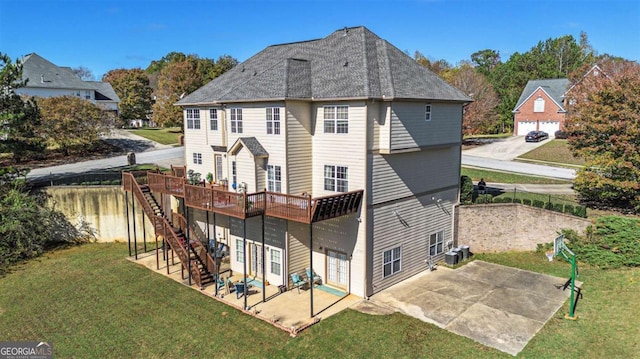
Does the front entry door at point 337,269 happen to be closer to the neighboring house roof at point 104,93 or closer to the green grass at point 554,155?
the green grass at point 554,155

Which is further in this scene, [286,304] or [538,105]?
[538,105]

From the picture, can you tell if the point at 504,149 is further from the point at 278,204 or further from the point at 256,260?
the point at 278,204

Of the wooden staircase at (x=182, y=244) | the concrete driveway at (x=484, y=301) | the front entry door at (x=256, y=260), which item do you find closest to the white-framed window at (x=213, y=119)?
the wooden staircase at (x=182, y=244)

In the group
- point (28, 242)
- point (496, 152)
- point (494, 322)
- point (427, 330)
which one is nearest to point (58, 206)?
point (28, 242)

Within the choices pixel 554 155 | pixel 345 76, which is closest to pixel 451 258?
pixel 345 76

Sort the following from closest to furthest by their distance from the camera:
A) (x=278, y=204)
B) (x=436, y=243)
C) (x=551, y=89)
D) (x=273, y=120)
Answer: (x=278, y=204)
(x=273, y=120)
(x=436, y=243)
(x=551, y=89)

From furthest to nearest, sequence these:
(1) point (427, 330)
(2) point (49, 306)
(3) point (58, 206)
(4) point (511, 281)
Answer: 1. (3) point (58, 206)
2. (4) point (511, 281)
3. (2) point (49, 306)
4. (1) point (427, 330)

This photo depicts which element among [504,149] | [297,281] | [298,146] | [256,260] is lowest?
[297,281]

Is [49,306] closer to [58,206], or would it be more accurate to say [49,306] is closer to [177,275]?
[177,275]
